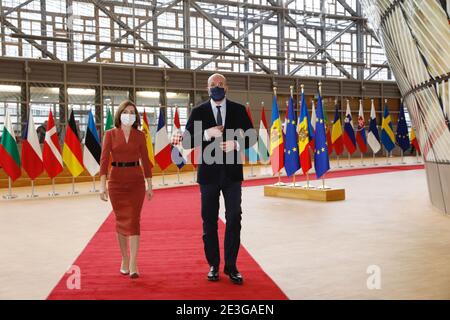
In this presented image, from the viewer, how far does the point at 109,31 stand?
19.7 meters

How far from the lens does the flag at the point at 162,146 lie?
550 inches

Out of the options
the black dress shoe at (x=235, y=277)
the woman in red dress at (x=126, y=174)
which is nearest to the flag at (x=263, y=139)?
the woman in red dress at (x=126, y=174)

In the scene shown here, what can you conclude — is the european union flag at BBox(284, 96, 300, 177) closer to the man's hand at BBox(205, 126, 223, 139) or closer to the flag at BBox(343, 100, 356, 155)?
the man's hand at BBox(205, 126, 223, 139)

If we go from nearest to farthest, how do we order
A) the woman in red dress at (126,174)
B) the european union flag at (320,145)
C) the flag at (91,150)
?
the woman in red dress at (126,174)
the european union flag at (320,145)
the flag at (91,150)

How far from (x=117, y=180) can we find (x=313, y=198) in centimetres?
642

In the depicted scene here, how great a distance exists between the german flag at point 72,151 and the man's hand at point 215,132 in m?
8.71

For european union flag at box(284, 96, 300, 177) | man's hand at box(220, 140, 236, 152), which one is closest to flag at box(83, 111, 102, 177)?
european union flag at box(284, 96, 300, 177)

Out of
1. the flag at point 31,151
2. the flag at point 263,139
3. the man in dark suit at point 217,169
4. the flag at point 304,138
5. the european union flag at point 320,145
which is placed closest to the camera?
the man in dark suit at point 217,169

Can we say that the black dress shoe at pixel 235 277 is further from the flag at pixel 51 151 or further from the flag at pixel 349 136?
the flag at pixel 349 136

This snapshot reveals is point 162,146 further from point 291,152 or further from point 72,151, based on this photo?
point 291,152

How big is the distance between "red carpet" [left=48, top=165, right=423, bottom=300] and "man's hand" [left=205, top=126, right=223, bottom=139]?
115 cm

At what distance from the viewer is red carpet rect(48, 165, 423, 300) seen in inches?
154
